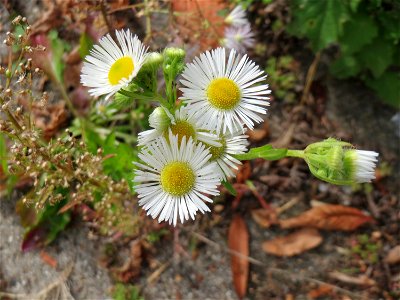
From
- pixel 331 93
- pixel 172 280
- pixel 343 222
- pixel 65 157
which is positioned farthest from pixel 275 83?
pixel 65 157

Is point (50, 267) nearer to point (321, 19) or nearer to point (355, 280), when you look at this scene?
point (355, 280)

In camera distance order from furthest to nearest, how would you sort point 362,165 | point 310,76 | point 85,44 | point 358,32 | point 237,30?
point 310,76
point 237,30
point 358,32
point 85,44
point 362,165

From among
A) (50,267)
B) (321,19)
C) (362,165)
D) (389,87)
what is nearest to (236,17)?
(321,19)

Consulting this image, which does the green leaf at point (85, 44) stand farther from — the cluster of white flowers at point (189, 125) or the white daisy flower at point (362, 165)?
the white daisy flower at point (362, 165)

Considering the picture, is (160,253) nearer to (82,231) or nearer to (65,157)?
(82,231)

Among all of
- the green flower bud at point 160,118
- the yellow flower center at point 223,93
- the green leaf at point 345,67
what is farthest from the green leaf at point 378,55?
the green flower bud at point 160,118

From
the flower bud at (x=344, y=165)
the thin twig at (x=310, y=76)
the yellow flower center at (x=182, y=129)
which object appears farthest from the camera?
the thin twig at (x=310, y=76)
